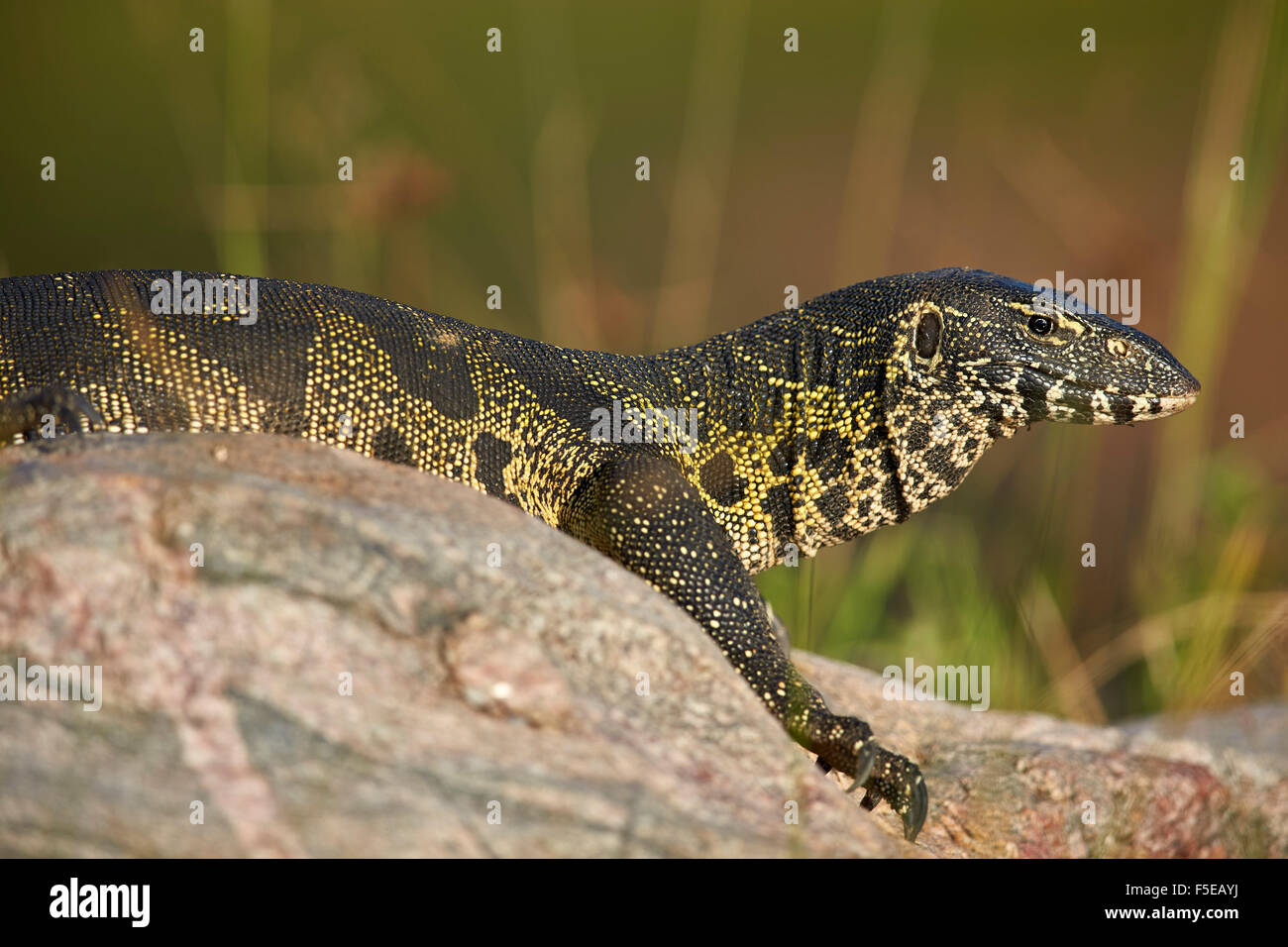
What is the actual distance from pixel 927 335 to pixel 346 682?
3254mm

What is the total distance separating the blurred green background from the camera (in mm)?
7445

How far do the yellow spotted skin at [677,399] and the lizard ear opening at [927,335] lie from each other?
0.01 metres

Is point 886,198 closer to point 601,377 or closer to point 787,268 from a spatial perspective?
point 601,377

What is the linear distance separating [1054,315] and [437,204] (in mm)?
4333

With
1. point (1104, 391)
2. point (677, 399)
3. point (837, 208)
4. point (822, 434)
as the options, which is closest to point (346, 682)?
point (677, 399)

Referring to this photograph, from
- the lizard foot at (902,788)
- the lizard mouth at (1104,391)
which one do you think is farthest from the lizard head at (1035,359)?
the lizard foot at (902,788)

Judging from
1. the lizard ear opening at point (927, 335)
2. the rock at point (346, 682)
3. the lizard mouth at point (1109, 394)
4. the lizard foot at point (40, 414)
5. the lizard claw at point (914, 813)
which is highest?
the lizard ear opening at point (927, 335)

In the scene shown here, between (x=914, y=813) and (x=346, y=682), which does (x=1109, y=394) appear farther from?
(x=346, y=682)

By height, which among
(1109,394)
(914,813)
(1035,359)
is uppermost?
(1035,359)

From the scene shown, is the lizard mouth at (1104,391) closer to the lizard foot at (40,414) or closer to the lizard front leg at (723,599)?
the lizard front leg at (723,599)

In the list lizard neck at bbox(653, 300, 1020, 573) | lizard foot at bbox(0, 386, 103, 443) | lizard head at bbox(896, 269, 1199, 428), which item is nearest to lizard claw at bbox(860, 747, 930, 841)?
lizard neck at bbox(653, 300, 1020, 573)

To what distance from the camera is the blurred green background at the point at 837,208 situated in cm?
745

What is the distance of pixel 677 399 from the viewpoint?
561cm

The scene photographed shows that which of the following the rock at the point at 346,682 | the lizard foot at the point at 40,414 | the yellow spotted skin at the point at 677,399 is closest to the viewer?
the rock at the point at 346,682
